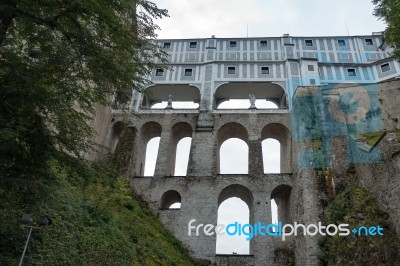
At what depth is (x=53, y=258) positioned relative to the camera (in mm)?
8773

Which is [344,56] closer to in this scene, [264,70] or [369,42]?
[369,42]

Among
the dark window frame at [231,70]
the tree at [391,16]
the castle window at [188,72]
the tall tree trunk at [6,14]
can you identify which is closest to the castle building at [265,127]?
the castle window at [188,72]

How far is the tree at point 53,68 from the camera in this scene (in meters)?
6.29

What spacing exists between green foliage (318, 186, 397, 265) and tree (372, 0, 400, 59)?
6903 millimetres

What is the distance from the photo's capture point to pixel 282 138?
2800 cm

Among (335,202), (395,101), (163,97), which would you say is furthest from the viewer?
(163,97)

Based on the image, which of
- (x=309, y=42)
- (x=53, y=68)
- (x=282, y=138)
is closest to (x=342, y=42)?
(x=309, y=42)

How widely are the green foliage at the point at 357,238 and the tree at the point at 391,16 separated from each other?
690 cm

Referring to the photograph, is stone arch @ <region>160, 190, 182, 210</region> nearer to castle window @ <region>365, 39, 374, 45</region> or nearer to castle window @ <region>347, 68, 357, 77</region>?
castle window @ <region>347, 68, 357, 77</region>

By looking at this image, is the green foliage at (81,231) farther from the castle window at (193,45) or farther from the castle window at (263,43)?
the castle window at (263,43)

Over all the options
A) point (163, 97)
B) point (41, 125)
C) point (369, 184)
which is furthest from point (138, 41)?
point (163, 97)

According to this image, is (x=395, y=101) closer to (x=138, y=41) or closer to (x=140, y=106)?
(x=140, y=106)

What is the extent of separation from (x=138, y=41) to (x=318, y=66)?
83.2ft

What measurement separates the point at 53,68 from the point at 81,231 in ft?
19.8
